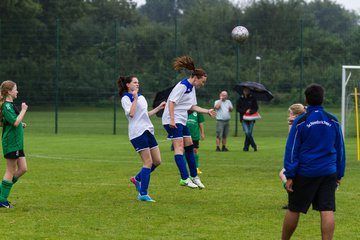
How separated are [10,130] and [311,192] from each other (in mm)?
4657

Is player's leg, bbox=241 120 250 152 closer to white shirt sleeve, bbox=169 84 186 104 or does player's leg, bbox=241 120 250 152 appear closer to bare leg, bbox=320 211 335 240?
white shirt sleeve, bbox=169 84 186 104

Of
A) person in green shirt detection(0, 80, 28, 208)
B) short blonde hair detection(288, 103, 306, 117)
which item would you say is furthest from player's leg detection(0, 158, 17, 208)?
short blonde hair detection(288, 103, 306, 117)

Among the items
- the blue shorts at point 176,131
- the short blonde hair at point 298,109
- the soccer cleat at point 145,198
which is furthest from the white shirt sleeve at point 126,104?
the short blonde hair at point 298,109

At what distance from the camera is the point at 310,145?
843 cm

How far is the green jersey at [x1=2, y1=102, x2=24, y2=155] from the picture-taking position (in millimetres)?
11258

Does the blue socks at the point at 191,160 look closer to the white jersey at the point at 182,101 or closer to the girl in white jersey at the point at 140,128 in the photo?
the white jersey at the point at 182,101

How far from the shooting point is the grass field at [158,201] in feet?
32.1

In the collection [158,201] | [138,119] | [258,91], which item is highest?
[138,119]

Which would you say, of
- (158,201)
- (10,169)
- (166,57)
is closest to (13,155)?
(10,169)

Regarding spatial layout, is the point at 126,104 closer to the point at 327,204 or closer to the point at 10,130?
the point at 10,130

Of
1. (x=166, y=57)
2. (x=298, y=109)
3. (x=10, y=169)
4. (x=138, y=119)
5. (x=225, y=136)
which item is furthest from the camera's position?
(x=166, y=57)

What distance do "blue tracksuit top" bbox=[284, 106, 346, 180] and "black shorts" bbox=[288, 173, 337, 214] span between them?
0.06m

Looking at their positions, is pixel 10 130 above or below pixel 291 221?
above

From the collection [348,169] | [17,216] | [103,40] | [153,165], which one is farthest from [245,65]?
[17,216]
